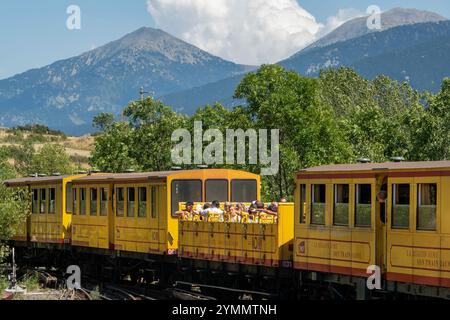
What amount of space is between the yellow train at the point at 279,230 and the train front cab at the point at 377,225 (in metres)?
0.02

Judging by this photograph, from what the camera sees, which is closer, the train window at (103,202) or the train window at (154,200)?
the train window at (154,200)

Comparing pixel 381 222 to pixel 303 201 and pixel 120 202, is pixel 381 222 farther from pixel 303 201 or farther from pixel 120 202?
pixel 120 202

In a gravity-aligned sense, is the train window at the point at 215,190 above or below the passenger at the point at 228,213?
above

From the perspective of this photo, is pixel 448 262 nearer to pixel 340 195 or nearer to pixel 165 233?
pixel 340 195

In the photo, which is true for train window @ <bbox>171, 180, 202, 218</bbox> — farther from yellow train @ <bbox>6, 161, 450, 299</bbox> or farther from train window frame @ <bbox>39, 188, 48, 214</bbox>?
train window frame @ <bbox>39, 188, 48, 214</bbox>

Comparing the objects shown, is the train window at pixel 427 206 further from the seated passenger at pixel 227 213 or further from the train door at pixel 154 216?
the train door at pixel 154 216

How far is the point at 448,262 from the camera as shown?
16.2m

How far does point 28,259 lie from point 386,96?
67.0 metres

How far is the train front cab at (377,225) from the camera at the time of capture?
16.5 meters

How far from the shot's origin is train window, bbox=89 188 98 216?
101 feet

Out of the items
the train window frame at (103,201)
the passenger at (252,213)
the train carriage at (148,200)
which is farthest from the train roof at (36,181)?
the passenger at (252,213)

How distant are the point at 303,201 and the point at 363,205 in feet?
7.22

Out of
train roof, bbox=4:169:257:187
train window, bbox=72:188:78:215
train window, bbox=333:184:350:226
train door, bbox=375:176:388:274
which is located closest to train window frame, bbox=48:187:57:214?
train roof, bbox=4:169:257:187

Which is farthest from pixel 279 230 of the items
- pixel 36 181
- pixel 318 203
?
pixel 36 181
